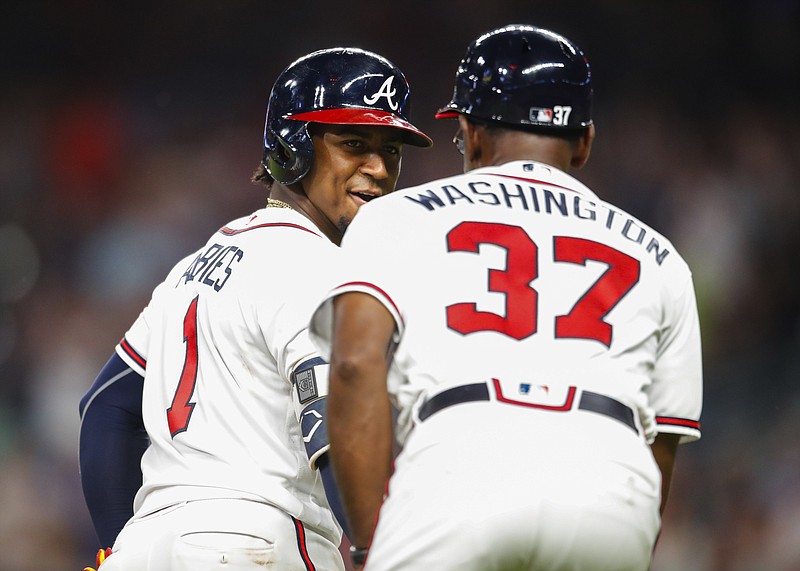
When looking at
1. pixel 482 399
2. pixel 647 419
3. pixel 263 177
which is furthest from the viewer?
pixel 263 177

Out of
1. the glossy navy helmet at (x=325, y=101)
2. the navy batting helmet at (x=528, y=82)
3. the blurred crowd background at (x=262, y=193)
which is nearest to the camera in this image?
the navy batting helmet at (x=528, y=82)

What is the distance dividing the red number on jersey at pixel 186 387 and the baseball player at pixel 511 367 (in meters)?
0.68

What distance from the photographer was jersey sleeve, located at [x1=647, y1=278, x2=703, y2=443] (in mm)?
2477

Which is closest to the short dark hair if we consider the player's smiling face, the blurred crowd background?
the player's smiling face

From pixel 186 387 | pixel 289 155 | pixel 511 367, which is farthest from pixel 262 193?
pixel 511 367

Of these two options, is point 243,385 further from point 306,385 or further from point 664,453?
point 664,453

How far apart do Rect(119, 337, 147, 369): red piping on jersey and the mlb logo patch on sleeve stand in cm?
70

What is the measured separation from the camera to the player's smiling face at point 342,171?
3.54 metres

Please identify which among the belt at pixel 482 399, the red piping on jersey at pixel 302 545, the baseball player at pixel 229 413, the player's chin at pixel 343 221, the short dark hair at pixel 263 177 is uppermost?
the short dark hair at pixel 263 177

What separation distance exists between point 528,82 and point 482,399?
83 centimetres

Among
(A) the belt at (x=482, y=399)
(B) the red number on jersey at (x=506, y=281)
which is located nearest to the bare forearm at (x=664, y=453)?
(A) the belt at (x=482, y=399)

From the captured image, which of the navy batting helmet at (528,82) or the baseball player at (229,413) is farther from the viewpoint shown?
the baseball player at (229,413)

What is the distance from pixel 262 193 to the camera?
30.6 ft

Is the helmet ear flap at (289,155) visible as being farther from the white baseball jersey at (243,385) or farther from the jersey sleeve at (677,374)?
the jersey sleeve at (677,374)
